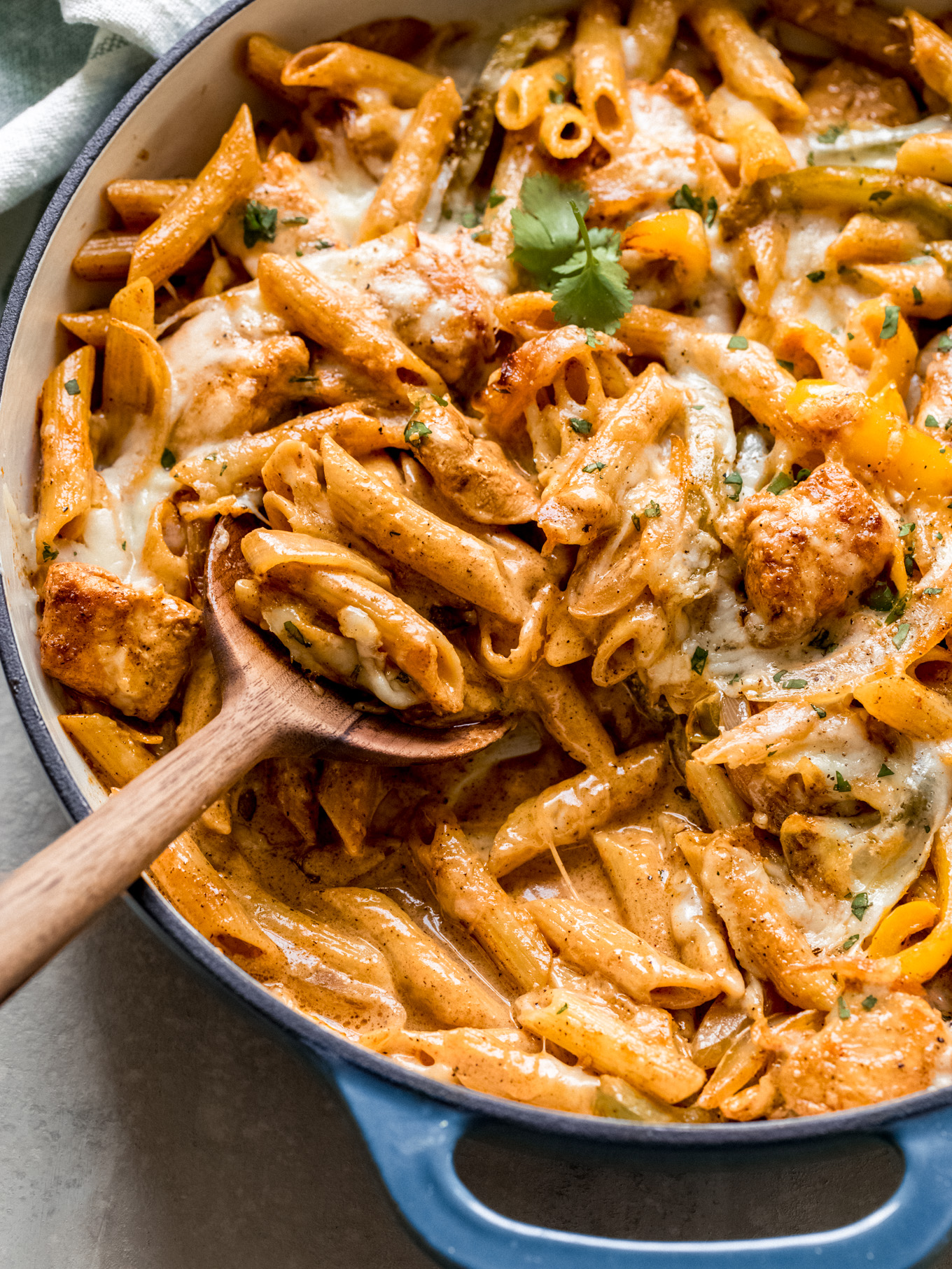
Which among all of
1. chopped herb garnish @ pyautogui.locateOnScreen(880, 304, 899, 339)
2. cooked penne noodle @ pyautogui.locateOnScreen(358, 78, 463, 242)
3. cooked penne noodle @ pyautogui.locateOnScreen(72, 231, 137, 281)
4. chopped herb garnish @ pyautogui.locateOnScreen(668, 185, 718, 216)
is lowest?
chopped herb garnish @ pyautogui.locateOnScreen(880, 304, 899, 339)

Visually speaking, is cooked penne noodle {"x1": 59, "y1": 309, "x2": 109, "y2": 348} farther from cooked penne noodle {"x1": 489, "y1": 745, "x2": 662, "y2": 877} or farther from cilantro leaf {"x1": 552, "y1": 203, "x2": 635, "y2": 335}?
cooked penne noodle {"x1": 489, "y1": 745, "x2": 662, "y2": 877}

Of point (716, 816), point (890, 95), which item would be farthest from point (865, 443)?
point (890, 95)

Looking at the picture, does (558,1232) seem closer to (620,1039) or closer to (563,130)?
(620,1039)

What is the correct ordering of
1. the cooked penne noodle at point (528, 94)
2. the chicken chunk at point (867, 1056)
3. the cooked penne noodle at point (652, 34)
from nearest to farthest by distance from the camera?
the chicken chunk at point (867, 1056)
the cooked penne noodle at point (528, 94)
the cooked penne noodle at point (652, 34)

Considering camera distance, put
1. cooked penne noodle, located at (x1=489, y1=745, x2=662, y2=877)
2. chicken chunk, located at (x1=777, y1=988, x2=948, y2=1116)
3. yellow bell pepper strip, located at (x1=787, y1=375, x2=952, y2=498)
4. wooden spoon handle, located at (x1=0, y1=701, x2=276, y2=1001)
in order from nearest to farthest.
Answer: wooden spoon handle, located at (x1=0, y1=701, x2=276, y2=1001), chicken chunk, located at (x1=777, y1=988, x2=948, y2=1116), yellow bell pepper strip, located at (x1=787, y1=375, x2=952, y2=498), cooked penne noodle, located at (x1=489, y1=745, x2=662, y2=877)

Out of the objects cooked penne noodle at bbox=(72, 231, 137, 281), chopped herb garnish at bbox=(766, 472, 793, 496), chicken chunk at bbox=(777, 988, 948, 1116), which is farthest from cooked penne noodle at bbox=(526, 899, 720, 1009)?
cooked penne noodle at bbox=(72, 231, 137, 281)

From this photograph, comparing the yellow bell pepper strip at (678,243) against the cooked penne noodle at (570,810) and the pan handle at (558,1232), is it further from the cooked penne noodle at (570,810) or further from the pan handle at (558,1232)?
the pan handle at (558,1232)

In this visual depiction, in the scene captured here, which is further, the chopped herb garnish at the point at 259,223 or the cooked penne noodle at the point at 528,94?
the cooked penne noodle at the point at 528,94

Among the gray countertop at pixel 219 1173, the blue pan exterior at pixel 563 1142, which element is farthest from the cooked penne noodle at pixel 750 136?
the gray countertop at pixel 219 1173
